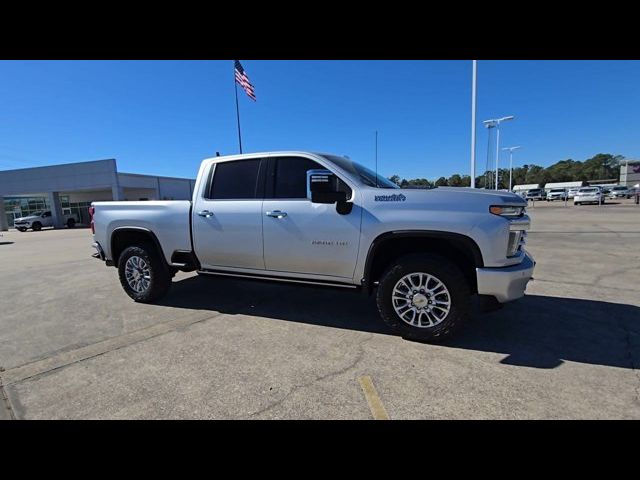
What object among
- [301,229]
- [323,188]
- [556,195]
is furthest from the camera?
[556,195]

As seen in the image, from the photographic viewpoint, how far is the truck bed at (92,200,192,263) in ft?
15.1

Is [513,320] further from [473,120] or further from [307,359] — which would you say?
[473,120]

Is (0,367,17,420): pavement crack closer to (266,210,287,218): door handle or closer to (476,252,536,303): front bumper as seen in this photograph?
(266,210,287,218): door handle

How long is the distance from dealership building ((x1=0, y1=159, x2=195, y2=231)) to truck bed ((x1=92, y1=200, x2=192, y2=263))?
26.4m

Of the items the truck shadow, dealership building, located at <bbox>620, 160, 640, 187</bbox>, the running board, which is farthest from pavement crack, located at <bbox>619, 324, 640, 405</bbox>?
dealership building, located at <bbox>620, 160, 640, 187</bbox>

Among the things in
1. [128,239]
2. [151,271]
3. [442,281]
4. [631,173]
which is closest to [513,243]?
[442,281]

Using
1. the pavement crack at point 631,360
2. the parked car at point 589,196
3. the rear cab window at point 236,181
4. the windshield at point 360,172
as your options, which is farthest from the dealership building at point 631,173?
the rear cab window at point 236,181

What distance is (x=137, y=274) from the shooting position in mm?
5023

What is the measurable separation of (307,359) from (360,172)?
2.34 m

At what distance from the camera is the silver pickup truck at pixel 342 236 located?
320 centimetres

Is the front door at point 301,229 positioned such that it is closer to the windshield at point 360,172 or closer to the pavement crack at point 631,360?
the windshield at point 360,172

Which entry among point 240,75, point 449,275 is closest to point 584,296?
point 449,275

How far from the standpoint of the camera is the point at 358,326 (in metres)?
3.94
